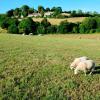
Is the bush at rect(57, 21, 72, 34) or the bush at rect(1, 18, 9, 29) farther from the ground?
the bush at rect(1, 18, 9, 29)

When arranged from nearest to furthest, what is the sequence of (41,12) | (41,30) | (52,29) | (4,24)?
(41,30), (52,29), (4,24), (41,12)

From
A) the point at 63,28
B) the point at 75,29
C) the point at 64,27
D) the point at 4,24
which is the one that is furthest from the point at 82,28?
the point at 4,24

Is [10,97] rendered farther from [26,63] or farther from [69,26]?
[69,26]

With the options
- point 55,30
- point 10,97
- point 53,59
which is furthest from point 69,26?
point 10,97

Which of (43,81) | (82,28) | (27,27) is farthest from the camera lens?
(82,28)

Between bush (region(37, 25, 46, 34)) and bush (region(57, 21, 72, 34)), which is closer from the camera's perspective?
bush (region(37, 25, 46, 34))

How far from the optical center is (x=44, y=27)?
90.2 m

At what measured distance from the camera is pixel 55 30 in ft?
305

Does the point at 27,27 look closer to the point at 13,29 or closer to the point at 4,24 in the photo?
the point at 13,29

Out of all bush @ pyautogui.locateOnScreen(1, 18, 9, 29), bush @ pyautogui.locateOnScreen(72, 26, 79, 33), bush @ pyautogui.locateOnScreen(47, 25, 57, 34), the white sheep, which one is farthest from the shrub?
the white sheep

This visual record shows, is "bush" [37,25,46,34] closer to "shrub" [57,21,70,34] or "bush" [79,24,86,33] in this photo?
"shrub" [57,21,70,34]

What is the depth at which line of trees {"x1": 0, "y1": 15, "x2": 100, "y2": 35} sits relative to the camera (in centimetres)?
8775

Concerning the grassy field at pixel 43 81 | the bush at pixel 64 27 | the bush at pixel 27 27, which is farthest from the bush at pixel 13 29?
the grassy field at pixel 43 81

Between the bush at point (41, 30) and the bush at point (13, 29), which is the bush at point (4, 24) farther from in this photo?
the bush at point (41, 30)
